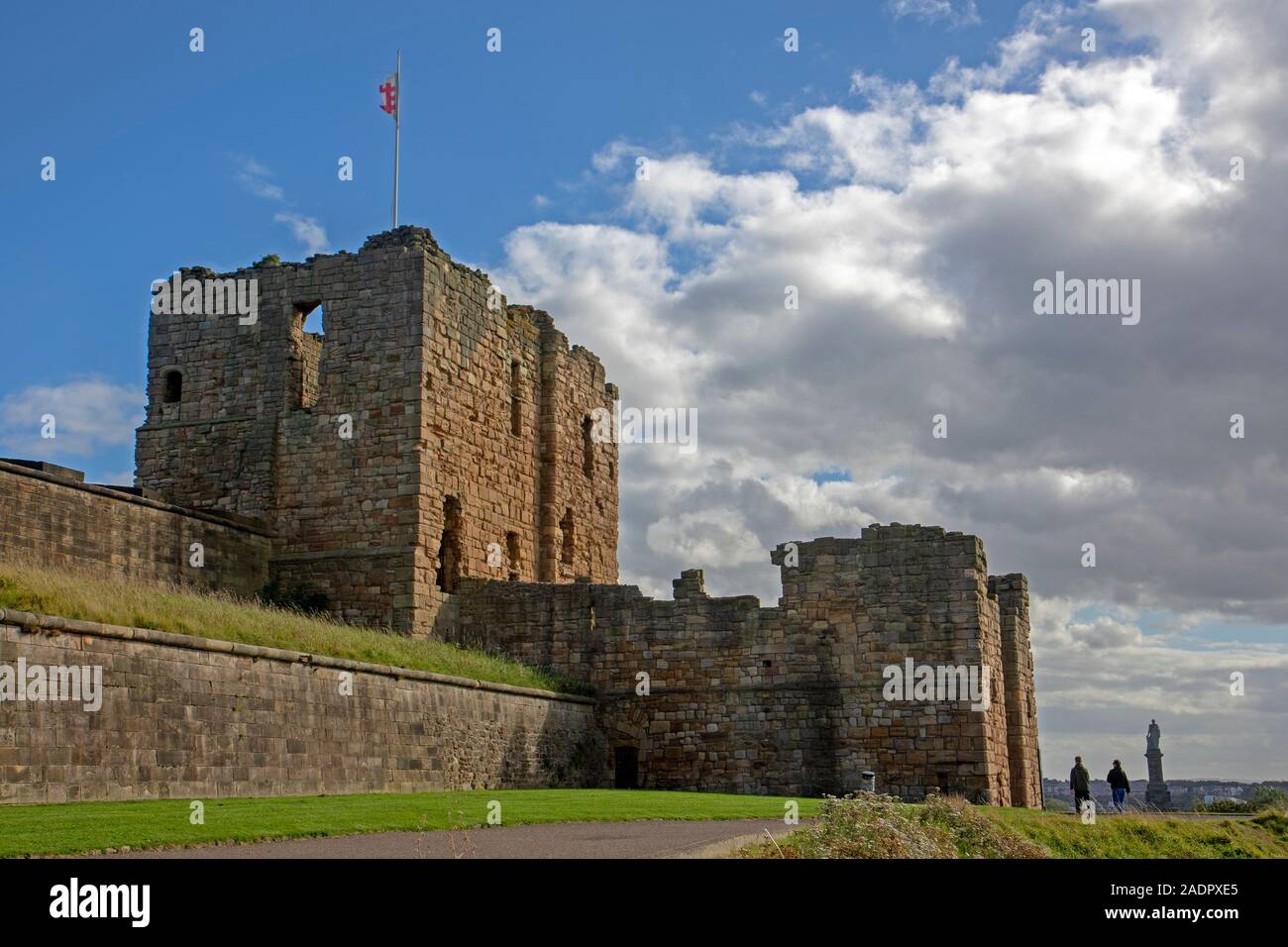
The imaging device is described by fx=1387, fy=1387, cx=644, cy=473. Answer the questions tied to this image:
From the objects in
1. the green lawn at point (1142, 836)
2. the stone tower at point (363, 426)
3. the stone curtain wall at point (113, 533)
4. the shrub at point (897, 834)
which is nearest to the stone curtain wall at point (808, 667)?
the stone tower at point (363, 426)

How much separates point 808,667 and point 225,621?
39.0 ft

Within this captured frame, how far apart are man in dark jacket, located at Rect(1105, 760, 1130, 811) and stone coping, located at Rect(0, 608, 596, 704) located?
1159 centimetres

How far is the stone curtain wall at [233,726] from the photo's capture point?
611 inches

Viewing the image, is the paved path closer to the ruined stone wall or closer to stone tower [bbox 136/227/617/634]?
stone tower [bbox 136/227/617/634]

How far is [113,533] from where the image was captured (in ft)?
82.0

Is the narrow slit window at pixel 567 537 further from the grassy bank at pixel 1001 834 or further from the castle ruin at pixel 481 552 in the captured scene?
the grassy bank at pixel 1001 834

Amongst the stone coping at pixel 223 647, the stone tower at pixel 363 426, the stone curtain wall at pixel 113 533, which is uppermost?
the stone tower at pixel 363 426

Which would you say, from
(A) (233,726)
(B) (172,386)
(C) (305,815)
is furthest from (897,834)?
(B) (172,386)

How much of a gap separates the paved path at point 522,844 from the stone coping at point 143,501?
42.0 ft

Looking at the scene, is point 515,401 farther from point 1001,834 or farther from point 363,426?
point 1001,834

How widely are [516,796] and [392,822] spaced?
6093 mm
